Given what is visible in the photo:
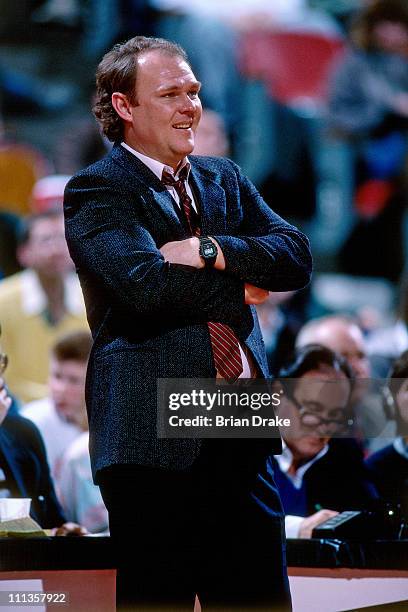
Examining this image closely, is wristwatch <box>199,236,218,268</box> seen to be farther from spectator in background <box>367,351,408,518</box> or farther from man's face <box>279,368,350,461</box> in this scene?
spectator in background <box>367,351,408,518</box>

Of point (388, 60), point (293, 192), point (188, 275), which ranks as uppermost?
point (388, 60)

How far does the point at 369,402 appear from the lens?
8.29ft

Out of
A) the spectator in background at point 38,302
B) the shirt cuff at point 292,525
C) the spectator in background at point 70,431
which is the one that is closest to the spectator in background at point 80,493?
the spectator in background at point 70,431

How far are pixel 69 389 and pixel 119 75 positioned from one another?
50.7 inches

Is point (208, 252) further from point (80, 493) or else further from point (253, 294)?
point (80, 493)

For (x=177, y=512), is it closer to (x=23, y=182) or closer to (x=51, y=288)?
(x=51, y=288)

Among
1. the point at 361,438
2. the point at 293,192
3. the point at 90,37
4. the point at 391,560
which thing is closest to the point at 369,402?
the point at 361,438

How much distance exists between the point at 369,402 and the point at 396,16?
173cm

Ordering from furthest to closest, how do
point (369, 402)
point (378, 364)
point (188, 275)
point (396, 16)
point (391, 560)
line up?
point (396, 16), point (378, 364), point (369, 402), point (391, 560), point (188, 275)

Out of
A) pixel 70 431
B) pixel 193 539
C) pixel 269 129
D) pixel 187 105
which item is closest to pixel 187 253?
pixel 187 105

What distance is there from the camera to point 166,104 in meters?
1.85

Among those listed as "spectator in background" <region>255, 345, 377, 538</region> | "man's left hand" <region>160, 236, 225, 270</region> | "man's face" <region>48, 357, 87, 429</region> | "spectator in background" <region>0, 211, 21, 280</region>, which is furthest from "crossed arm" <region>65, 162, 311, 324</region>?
"spectator in background" <region>0, 211, 21, 280</region>

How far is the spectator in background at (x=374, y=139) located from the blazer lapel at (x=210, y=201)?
217 centimetres

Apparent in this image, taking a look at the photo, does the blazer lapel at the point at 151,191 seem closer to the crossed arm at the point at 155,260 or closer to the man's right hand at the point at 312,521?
the crossed arm at the point at 155,260
